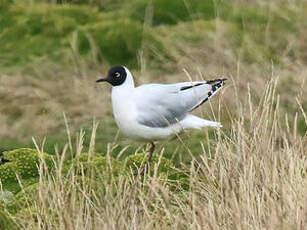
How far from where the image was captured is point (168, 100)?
6566mm

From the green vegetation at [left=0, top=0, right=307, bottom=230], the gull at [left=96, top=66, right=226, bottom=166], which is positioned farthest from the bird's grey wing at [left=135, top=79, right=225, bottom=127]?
the green vegetation at [left=0, top=0, right=307, bottom=230]

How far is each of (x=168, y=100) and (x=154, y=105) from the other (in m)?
0.11

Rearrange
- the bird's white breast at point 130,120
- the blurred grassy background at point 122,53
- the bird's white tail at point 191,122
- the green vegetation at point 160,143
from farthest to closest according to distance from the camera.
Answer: the blurred grassy background at point 122,53
the bird's white tail at point 191,122
the bird's white breast at point 130,120
the green vegetation at point 160,143

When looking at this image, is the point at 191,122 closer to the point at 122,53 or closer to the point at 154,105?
the point at 154,105

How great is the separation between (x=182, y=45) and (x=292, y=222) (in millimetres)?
4963

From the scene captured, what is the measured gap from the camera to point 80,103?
8.77 meters

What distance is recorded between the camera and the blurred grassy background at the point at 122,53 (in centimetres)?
832

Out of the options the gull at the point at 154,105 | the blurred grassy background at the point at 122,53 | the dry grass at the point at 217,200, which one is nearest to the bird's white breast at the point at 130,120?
the gull at the point at 154,105

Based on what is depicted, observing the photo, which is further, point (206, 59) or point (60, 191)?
point (206, 59)

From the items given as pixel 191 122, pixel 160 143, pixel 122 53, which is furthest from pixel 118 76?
pixel 122 53

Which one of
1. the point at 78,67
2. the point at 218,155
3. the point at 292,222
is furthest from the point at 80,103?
the point at 292,222

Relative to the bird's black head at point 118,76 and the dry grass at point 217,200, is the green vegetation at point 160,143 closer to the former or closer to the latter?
the dry grass at point 217,200

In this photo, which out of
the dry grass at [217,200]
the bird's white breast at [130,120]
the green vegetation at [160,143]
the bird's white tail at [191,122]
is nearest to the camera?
the dry grass at [217,200]

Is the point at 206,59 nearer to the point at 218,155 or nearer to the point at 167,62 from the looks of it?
the point at 167,62
